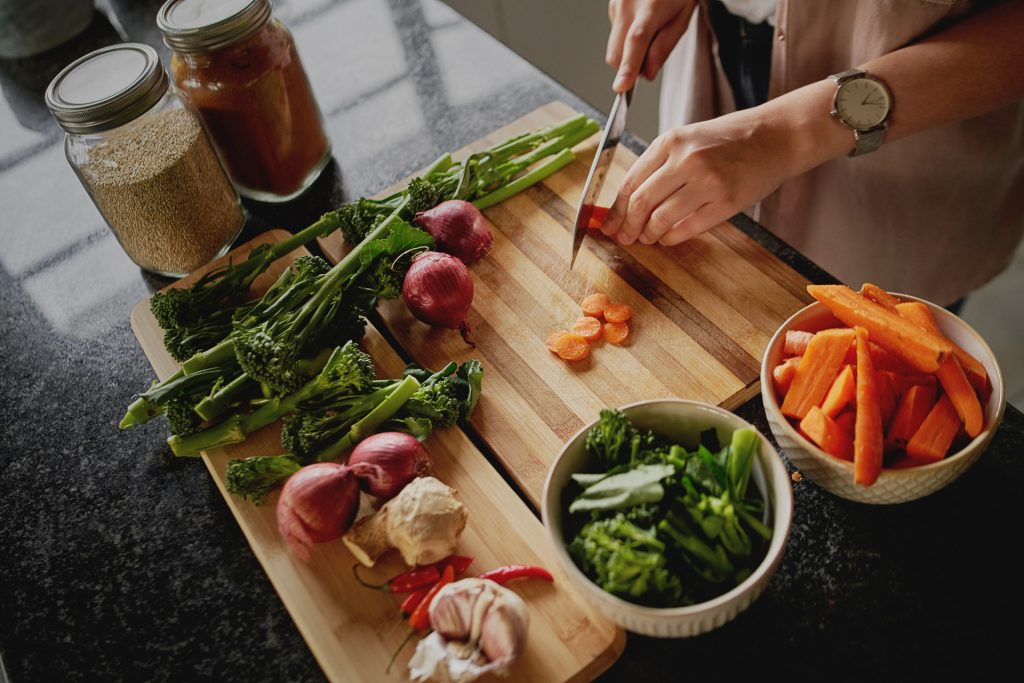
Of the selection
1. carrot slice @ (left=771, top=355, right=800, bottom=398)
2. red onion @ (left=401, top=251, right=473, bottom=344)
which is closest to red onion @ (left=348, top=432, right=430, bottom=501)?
Answer: red onion @ (left=401, top=251, right=473, bottom=344)

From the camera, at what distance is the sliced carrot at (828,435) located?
1.01 metres

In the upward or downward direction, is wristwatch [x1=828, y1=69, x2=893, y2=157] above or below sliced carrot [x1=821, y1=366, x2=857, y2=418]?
above

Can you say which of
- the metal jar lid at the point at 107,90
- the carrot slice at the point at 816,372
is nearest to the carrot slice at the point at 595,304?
the carrot slice at the point at 816,372

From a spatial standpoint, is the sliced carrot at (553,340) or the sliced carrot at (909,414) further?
the sliced carrot at (553,340)

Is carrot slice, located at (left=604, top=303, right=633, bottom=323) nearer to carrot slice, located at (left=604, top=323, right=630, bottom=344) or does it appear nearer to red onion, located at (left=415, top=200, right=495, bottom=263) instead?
carrot slice, located at (left=604, top=323, right=630, bottom=344)

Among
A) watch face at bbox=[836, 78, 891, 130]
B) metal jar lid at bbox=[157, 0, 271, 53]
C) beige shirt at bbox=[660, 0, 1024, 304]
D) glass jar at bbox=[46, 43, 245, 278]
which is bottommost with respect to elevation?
beige shirt at bbox=[660, 0, 1024, 304]

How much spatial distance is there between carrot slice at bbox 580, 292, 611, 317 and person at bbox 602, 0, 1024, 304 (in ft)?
0.47

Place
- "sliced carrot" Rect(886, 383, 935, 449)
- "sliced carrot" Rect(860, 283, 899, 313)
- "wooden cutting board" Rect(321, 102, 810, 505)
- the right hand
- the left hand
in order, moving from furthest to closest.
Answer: the right hand < the left hand < "wooden cutting board" Rect(321, 102, 810, 505) < "sliced carrot" Rect(860, 283, 899, 313) < "sliced carrot" Rect(886, 383, 935, 449)

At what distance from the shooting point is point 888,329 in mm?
1049

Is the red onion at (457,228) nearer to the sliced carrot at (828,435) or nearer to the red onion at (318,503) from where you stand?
the red onion at (318,503)

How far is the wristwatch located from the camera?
1.32 metres

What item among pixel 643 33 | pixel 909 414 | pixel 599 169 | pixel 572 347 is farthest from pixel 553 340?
pixel 643 33

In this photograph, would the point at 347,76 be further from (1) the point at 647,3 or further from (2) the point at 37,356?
(2) the point at 37,356

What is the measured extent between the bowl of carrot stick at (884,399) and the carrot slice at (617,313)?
0.32 m
